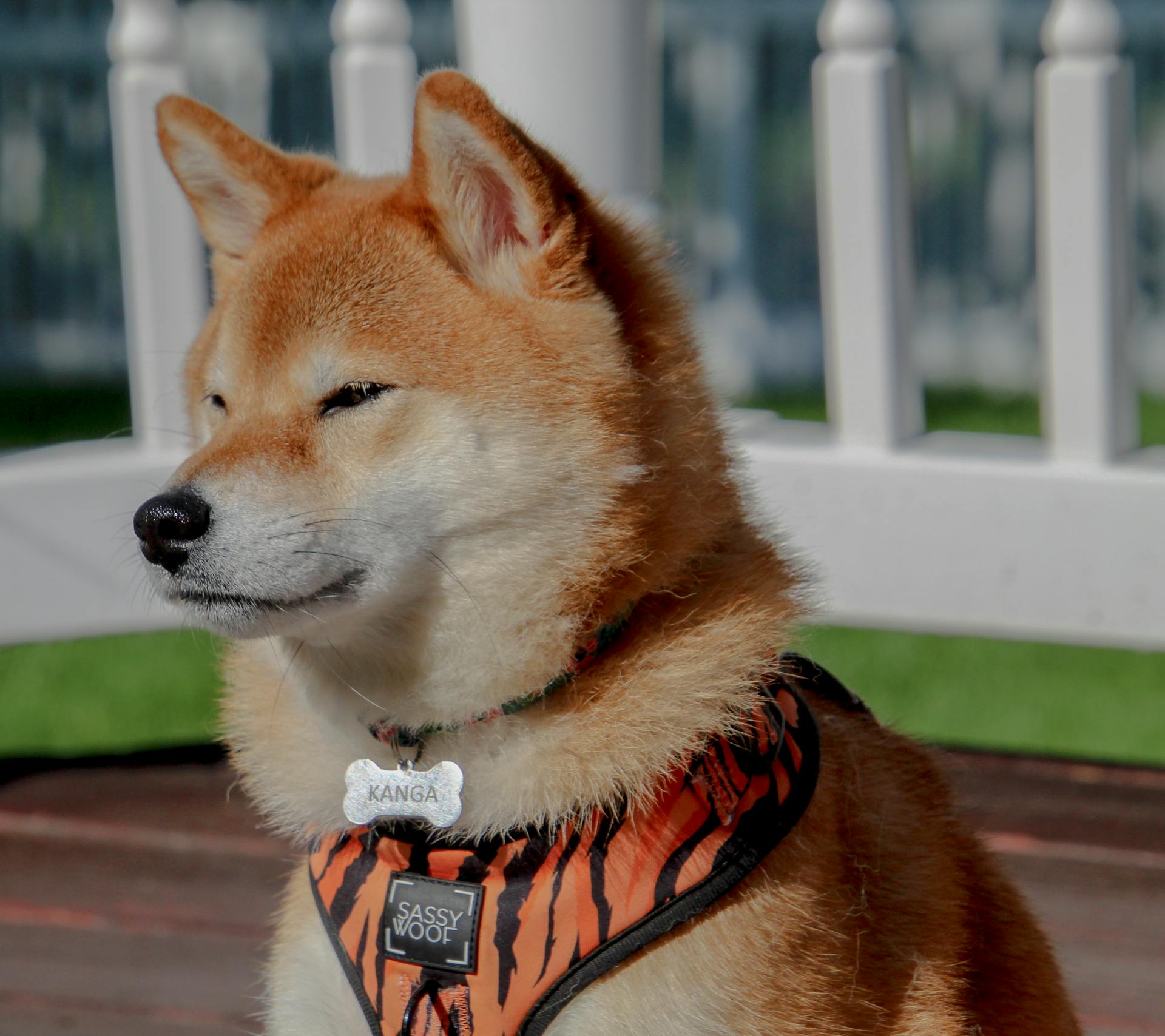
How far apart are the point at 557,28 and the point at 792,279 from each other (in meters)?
4.27

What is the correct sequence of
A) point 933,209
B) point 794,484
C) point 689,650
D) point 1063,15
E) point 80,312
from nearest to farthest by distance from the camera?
point 689,650, point 1063,15, point 794,484, point 933,209, point 80,312

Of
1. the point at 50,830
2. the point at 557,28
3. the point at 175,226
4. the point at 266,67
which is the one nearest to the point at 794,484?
the point at 557,28

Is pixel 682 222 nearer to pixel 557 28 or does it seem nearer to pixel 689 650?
pixel 557 28

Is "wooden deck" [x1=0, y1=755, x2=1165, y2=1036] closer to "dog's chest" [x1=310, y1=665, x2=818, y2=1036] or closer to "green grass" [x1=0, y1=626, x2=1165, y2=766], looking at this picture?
"green grass" [x1=0, y1=626, x2=1165, y2=766]

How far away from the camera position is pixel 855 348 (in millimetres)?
3094

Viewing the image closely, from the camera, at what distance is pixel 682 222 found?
22.8 feet

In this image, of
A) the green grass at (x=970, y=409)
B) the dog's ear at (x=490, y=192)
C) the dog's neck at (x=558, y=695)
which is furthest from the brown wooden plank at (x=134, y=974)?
the green grass at (x=970, y=409)

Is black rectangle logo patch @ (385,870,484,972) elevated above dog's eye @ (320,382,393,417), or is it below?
below

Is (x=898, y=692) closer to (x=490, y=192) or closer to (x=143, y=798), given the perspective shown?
(x=143, y=798)

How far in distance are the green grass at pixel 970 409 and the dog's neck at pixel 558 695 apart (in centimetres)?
421

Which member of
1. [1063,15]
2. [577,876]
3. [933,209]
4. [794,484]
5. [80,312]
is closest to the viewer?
[577,876]

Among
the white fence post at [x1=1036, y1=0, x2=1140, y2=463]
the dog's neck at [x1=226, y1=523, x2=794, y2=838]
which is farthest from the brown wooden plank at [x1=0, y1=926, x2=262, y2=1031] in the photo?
the white fence post at [x1=1036, y1=0, x2=1140, y2=463]

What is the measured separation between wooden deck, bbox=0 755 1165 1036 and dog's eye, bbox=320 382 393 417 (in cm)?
92

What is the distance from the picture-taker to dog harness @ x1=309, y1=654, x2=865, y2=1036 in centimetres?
145
